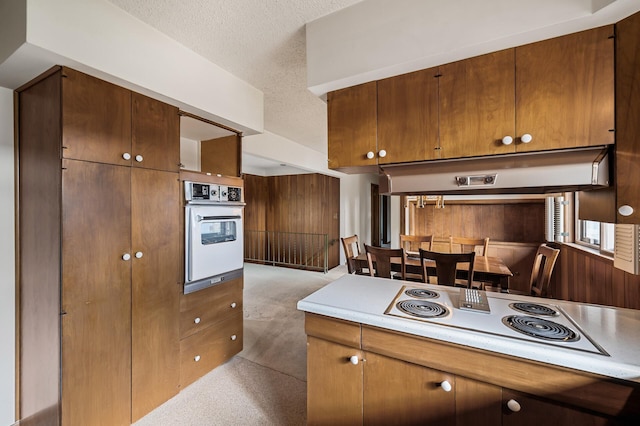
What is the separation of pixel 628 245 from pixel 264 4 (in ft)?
7.64

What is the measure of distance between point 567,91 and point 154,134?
232 centimetres

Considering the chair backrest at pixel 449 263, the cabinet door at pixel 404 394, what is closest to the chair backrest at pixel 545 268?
the chair backrest at pixel 449 263

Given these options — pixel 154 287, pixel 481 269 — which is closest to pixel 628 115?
pixel 481 269

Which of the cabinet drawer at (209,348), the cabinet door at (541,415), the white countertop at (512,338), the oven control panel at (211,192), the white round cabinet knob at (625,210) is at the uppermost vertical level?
the oven control panel at (211,192)

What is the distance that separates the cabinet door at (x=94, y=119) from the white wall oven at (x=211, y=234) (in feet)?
1.66

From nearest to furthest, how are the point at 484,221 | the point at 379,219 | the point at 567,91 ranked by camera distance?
the point at 567,91, the point at 484,221, the point at 379,219

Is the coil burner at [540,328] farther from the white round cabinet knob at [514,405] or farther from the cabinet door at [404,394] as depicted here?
the cabinet door at [404,394]

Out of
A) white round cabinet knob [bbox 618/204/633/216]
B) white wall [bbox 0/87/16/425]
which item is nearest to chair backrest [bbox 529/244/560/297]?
white round cabinet knob [bbox 618/204/633/216]

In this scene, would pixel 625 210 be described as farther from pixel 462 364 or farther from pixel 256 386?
pixel 256 386

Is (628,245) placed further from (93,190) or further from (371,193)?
(371,193)

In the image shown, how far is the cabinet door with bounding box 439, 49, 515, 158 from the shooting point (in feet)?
4.17

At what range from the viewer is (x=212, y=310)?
223 cm

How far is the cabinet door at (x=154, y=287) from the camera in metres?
1.72

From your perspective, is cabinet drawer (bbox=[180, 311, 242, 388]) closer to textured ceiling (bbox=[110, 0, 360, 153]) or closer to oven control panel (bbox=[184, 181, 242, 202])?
oven control panel (bbox=[184, 181, 242, 202])
